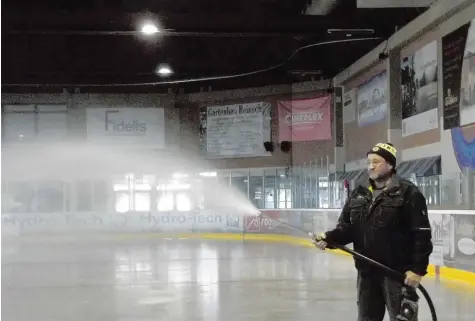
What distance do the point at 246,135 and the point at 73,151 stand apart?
7895mm

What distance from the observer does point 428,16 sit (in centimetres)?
1689

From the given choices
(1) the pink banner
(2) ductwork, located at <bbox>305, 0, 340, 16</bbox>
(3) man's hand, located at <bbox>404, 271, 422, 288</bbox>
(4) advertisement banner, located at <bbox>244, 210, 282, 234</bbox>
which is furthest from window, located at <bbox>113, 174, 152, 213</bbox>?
(3) man's hand, located at <bbox>404, 271, 422, 288</bbox>

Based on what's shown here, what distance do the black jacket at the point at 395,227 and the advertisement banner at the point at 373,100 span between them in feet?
55.2

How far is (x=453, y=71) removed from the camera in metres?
15.8

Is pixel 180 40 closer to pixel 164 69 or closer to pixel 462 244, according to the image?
pixel 164 69

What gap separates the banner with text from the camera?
14.9m

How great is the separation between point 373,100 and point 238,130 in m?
8.27

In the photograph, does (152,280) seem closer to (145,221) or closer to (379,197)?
(379,197)

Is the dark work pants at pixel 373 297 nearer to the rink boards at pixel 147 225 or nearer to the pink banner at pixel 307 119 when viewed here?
the rink boards at pixel 147 225

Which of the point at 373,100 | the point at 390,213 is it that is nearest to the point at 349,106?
the point at 373,100

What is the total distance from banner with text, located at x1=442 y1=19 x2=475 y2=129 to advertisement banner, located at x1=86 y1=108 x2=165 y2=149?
16492mm

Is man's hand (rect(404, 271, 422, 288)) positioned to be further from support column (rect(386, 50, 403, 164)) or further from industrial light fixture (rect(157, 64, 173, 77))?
industrial light fixture (rect(157, 64, 173, 77))

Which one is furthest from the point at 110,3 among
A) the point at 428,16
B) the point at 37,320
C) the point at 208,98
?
A: the point at 208,98

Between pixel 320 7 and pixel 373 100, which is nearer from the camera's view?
pixel 320 7
